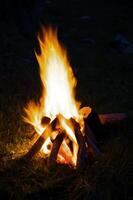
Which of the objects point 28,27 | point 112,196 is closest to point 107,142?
point 112,196

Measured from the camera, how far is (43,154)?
6078mm

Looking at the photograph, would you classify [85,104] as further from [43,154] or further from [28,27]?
[28,27]

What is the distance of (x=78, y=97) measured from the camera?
8891mm

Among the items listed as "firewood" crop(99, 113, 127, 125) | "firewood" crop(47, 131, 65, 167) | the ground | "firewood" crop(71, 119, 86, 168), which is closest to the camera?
the ground

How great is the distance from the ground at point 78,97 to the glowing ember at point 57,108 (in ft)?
1.21

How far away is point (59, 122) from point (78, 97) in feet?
10.5

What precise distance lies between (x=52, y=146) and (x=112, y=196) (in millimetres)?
1220

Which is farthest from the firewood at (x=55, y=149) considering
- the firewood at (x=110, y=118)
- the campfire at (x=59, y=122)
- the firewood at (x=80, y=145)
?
the firewood at (x=110, y=118)

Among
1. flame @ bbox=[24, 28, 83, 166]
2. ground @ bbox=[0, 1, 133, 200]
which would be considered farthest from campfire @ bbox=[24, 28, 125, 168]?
ground @ bbox=[0, 1, 133, 200]

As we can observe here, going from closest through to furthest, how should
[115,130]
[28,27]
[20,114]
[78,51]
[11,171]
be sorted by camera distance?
[11,171] → [115,130] → [20,114] → [78,51] → [28,27]

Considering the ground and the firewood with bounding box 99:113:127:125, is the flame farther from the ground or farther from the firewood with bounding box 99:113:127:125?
the firewood with bounding box 99:113:127:125

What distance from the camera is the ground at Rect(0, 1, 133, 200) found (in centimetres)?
513

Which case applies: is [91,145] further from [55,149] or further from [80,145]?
[55,149]

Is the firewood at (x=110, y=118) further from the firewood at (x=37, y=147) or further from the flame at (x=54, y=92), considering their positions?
the firewood at (x=37, y=147)
